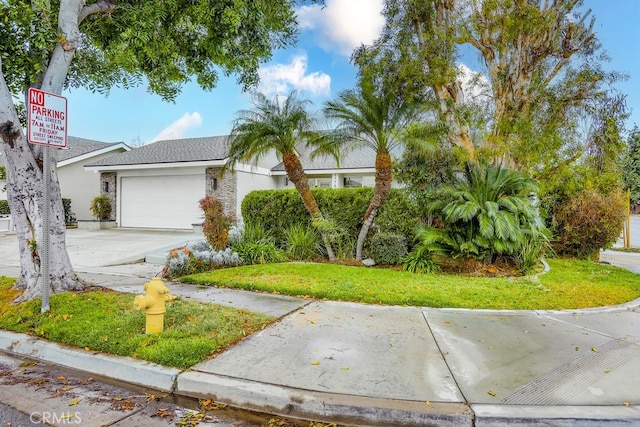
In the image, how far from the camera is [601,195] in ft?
33.9

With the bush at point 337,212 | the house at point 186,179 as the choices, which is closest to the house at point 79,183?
the house at point 186,179

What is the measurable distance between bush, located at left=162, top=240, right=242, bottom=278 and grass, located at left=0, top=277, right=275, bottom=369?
2.12 m

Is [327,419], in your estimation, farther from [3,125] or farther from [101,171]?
[101,171]

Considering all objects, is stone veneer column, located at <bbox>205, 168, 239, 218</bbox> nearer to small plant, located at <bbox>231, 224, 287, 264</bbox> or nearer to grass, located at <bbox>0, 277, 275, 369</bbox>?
small plant, located at <bbox>231, 224, 287, 264</bbox>

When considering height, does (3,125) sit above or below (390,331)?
above

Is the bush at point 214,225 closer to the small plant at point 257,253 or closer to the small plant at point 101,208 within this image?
the small plant at point 257,253

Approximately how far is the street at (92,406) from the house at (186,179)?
40.9 ft

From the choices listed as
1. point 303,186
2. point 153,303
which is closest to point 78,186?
point 303,186

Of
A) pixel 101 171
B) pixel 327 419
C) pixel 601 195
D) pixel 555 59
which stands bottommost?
pixel 327 419

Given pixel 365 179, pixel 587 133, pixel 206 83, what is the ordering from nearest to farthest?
pixel 206 83
pixel 587 133
pixel 365 179

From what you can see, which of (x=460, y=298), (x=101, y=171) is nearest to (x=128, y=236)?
(x=101, y=171)

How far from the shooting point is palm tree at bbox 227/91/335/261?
8.89 meters

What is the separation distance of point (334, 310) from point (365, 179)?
40.3ft

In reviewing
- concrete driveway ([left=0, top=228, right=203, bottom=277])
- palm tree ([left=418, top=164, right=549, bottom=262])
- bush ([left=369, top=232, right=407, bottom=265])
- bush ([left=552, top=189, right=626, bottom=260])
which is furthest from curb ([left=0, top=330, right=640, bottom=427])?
bush ([left=552, top=189, right=626, bottom=260])
